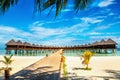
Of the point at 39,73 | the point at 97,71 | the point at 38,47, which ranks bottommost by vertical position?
the point at 97,71

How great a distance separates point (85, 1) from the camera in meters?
6.08

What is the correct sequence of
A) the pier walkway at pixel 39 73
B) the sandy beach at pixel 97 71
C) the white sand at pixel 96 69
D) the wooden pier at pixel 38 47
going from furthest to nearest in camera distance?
the wooden pier at pixel 38 47, the white sand at pixel 96 69, the sandy beach at pixel 97 71, the pier walkway at pixel 39 73

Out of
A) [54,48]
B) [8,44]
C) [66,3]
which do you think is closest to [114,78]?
[66,3]

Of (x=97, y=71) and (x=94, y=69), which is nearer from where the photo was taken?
(x=97, y=71)

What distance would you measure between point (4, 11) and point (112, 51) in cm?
4251

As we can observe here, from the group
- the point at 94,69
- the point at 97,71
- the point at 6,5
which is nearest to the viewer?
the point at 6,5

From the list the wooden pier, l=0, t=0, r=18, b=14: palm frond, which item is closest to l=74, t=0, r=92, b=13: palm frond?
l=0, t=0, r=18, b=14: palm frond

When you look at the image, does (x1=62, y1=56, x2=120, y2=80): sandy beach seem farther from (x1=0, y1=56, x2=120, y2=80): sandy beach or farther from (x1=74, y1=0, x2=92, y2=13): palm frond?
(x1=74, y1=0, x2=92, y2=13): palm frond

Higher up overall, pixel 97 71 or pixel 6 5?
pixel 6 5

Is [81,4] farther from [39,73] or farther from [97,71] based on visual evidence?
[97,71]

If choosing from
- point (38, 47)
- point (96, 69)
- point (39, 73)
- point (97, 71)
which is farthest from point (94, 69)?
point (38, 47)

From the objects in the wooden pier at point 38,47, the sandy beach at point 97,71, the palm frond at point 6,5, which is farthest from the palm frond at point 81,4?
the wooden pier at point 38,47

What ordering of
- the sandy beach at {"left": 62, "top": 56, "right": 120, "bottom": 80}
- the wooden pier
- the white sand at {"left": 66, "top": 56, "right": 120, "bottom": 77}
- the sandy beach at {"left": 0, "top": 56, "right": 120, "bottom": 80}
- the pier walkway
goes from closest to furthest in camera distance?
the pier walkway, the sandy beach at {"left": 62, "top": 56, "right": 120, "bottom": 80}, the sandy beach at {"left": 0, "top": 56, "right": 120, "bottom": 80}, the white sand at {"left": 66, "top": 56, "right": 120, "bottom": 77}, the wooden pier

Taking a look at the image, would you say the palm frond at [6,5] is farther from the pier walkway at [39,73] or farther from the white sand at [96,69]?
the white sand at [96,69]
